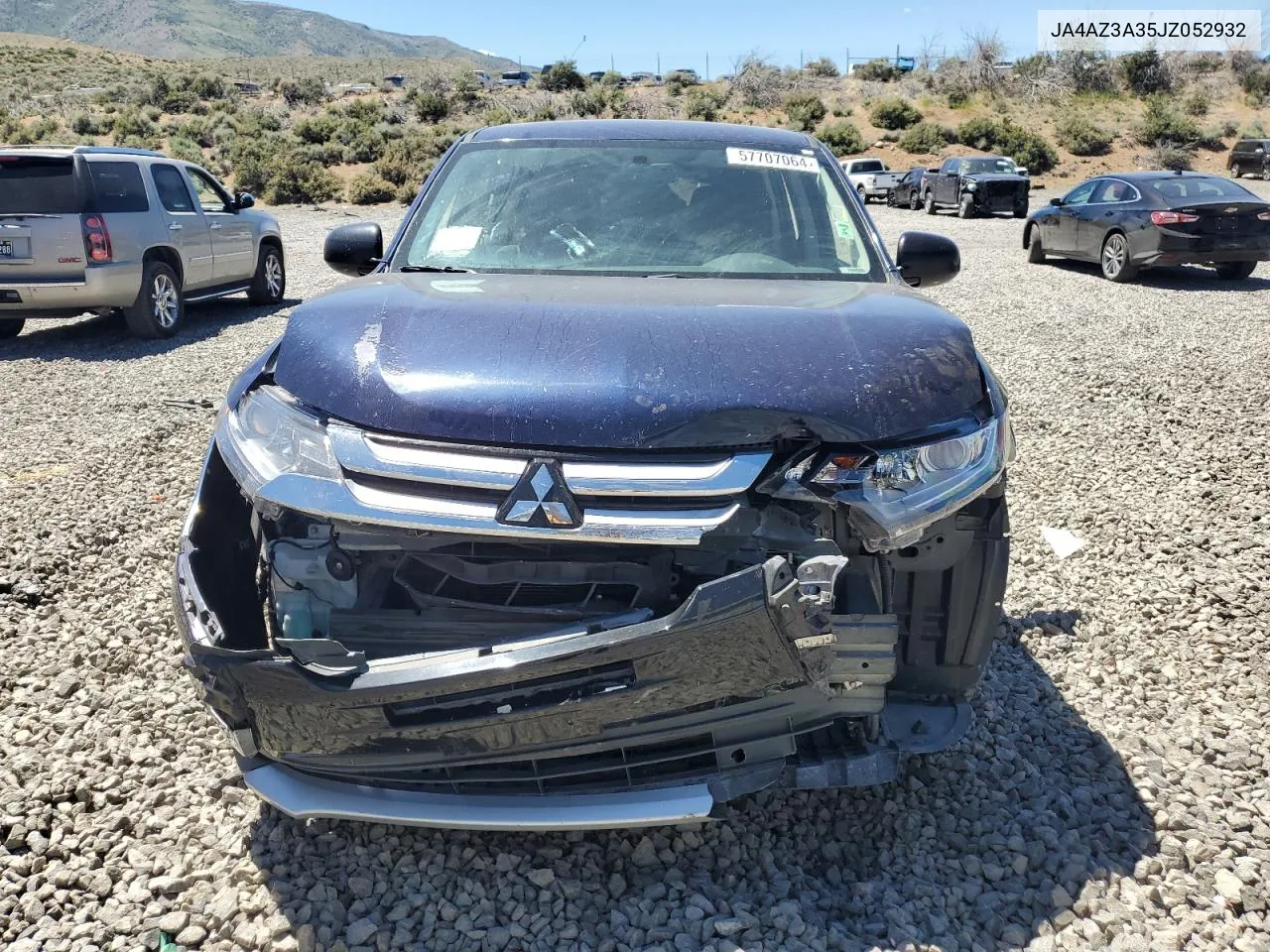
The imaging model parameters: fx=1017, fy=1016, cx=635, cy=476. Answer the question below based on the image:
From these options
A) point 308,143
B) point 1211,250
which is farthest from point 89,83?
point 1211,250

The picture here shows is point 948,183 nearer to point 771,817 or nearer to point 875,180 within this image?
point 875,180

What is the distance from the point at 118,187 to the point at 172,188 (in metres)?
0.90

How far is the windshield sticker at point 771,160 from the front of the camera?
154 inches

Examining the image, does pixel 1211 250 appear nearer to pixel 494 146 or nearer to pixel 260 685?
pixel 494 146

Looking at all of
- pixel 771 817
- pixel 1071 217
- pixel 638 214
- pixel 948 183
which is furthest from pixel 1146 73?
pixel 771 817

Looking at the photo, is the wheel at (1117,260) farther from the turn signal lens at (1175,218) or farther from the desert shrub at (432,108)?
the desert shrub at (432,108)

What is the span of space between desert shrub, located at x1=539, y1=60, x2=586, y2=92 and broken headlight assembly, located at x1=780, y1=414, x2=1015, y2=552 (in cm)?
5222

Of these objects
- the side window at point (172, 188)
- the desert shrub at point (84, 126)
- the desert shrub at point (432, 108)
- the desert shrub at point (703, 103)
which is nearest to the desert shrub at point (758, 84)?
the desert shrub at point (703, 103)

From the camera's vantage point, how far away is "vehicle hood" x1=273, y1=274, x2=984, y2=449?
2.24 meters

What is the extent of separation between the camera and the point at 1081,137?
3956 cm

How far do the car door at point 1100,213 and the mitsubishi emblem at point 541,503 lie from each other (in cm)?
1356

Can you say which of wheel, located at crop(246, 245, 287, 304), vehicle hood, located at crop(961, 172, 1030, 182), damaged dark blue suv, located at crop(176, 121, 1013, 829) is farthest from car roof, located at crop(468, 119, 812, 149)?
vehicle hood, located at crop(961, 172, 1030, 182)

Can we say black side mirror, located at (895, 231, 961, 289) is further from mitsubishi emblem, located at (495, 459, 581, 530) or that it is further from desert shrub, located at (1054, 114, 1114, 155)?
desert shrub, located at (1054, 114, 1114, 155)

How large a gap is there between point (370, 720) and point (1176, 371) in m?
7.97
